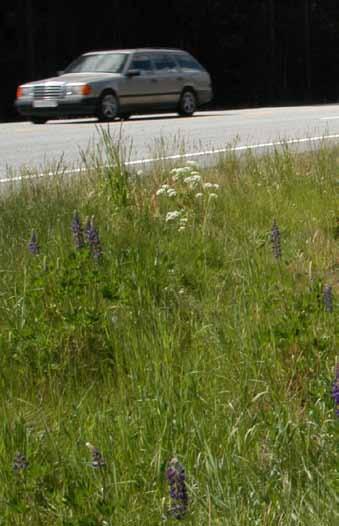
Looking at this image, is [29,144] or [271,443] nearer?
[271,443]

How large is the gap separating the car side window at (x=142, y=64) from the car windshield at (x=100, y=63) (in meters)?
0.23

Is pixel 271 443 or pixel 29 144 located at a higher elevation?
pixel 271 443

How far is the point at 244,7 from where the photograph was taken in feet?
142

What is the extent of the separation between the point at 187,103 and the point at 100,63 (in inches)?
98.0

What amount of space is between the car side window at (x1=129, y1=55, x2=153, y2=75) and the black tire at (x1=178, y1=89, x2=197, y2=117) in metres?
1.23

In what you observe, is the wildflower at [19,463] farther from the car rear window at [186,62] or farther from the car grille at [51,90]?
the car rear window at [186,62]

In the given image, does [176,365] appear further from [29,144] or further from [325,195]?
[29,144]

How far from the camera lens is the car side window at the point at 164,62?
90.5ft

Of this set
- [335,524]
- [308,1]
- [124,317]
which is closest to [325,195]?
[124,317]

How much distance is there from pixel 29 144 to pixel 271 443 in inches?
519

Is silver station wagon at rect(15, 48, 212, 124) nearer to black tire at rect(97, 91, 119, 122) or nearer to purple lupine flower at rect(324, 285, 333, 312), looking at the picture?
black tire at rect(97, 91, 119, 122)

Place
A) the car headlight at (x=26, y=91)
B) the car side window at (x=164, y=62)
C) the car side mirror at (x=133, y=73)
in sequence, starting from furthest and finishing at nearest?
the car side window at (x=164, y=62) < the car side mirror at (x=133, y=73) < the car headlight at (x=26, y=91)

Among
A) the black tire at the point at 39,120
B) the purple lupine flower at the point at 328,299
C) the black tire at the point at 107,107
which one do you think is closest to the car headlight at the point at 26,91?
the black tire at the point at 39,120

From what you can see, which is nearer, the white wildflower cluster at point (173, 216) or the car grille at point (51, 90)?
the white wildflower cluster at point (173, 216)
